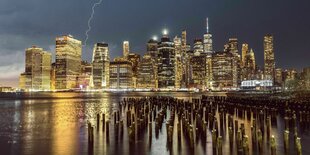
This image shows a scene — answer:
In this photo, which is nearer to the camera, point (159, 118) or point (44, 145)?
point (44, 145)

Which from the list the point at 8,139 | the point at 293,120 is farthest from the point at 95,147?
the point at 293,120

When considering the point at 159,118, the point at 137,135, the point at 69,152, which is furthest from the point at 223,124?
the point at 69,152

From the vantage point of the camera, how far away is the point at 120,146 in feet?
73.4

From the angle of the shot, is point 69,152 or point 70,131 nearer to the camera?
point 69,152

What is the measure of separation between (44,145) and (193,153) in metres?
10.0

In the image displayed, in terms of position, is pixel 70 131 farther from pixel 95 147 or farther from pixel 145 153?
pixel 145 153

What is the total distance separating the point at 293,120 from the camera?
33.5m

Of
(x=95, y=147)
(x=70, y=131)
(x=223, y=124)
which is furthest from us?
(x=223, y=124)

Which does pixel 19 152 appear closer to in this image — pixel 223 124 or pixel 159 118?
pixel 159 118

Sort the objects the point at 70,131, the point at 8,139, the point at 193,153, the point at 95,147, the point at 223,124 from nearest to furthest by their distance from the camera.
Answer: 1. the point at 193,153
2. the point at 95,147
3. the point at 8,139
4. the point at 70,131
5. the point at 223,124

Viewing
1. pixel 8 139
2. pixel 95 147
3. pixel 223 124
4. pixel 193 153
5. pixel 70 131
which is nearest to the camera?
pixel 193 153

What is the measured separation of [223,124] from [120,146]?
44.1ft

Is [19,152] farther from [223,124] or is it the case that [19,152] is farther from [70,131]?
[223,124]

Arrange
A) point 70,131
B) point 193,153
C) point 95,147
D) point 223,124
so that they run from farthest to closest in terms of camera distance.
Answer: point 223,124 → point 70,131 → point 95,147 → point 193,153
